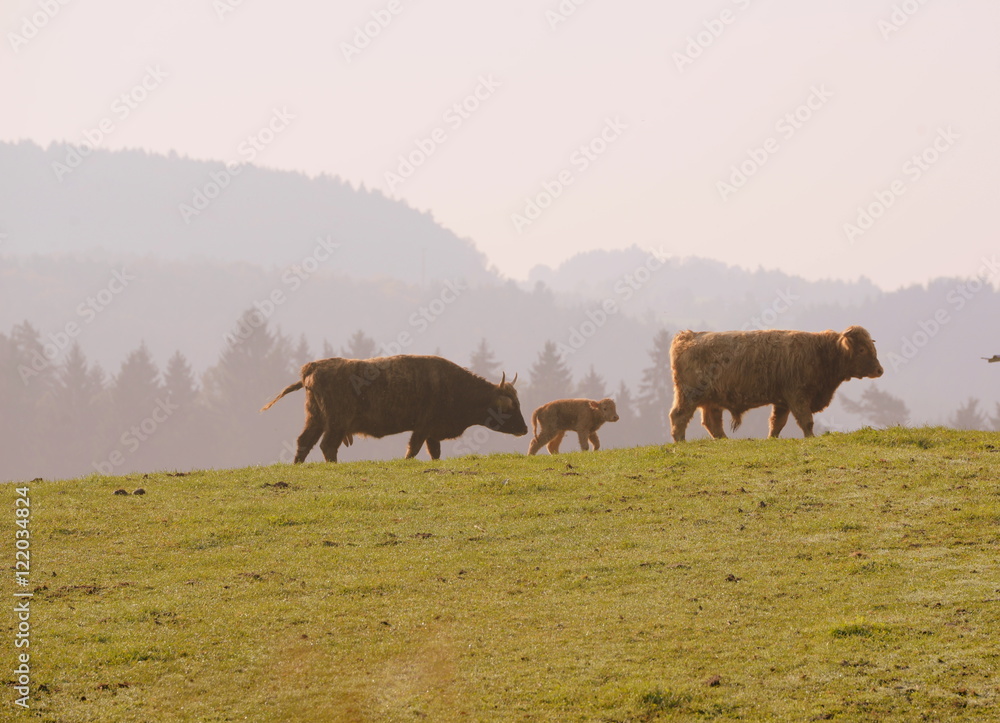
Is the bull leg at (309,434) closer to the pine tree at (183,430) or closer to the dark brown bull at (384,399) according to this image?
the dark brown bull at (384,399)

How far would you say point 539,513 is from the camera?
1538 cm

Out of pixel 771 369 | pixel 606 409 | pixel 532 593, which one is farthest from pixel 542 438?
pixel 532 593

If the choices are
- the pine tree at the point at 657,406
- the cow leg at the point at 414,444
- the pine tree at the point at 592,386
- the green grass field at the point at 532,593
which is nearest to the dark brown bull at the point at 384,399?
the cow leg at the point at 414,444

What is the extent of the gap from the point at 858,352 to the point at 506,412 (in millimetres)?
8538

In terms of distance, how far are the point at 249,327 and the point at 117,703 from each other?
101 metres

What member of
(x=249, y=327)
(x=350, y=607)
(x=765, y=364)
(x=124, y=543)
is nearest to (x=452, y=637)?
(x=350, y=607)

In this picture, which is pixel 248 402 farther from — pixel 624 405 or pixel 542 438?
pixel 542 438

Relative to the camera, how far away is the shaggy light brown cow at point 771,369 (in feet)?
70.5

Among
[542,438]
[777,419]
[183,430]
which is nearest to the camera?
[777,419]

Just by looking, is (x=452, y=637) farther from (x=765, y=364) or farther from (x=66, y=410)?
(x=66, y=410)

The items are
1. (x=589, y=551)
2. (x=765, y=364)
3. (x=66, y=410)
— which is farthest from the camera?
(x=66, y=410)

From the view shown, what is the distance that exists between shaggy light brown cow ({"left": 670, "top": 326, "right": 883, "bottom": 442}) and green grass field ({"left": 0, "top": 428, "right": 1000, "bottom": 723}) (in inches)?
131

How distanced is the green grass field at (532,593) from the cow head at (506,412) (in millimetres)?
7608

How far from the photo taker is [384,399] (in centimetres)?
2394
